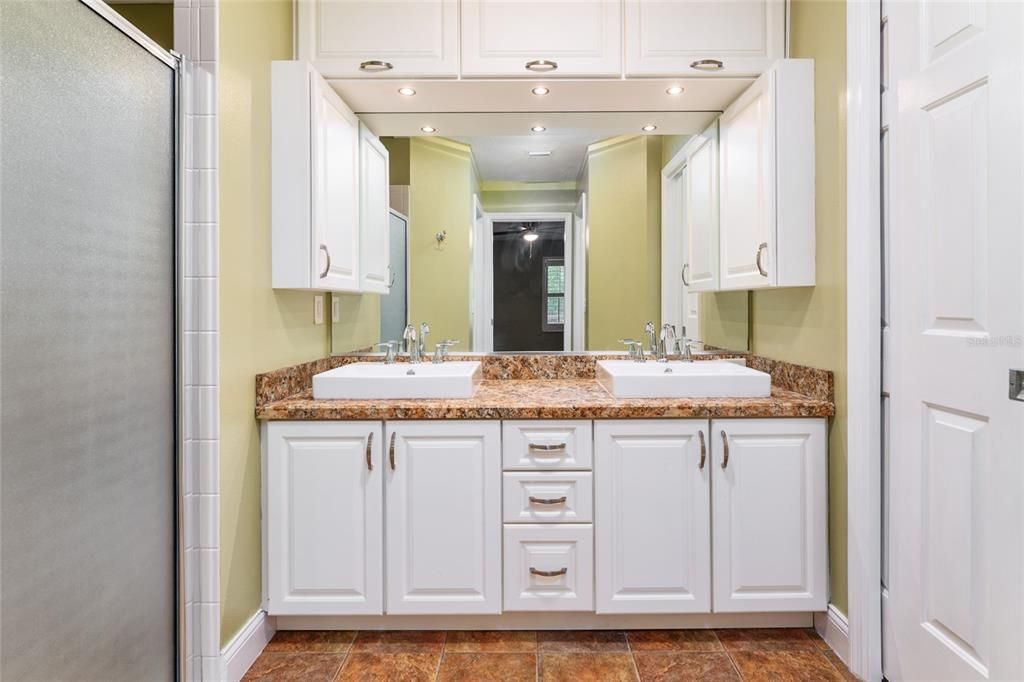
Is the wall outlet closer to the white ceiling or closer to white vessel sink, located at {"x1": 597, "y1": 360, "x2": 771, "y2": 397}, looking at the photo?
the white ceiling

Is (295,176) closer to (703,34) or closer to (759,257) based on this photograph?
(703,34)

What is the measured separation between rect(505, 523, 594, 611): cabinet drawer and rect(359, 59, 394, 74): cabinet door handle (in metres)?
1.60

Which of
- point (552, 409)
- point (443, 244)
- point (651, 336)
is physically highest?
point (443, 244)

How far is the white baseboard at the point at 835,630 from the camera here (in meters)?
1.80

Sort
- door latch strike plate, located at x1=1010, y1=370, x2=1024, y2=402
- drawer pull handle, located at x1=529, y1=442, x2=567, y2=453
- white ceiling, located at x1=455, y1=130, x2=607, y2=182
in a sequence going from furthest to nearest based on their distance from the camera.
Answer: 1. white ceiling, located at x1=455, y1=130, x2=607, y2=182
2. drawer pull handle, located at x1=529, y1=442, x2=567, y2=453
3. door latch strike plate, located at x1=1010, y1=370, x2=1024, y2=402

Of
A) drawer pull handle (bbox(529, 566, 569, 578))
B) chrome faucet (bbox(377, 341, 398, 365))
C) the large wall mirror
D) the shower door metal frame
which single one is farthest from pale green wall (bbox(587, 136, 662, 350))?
the shower door metal frame

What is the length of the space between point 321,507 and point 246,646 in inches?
17.7

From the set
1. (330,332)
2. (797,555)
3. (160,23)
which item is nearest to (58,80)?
(160,23)

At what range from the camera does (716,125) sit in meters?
2.36

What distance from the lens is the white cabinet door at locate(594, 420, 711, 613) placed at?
1.90 metres

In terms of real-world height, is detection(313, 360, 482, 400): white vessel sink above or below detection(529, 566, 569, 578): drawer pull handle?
above

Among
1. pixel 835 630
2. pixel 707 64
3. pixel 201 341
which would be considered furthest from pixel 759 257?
pixel 201 341

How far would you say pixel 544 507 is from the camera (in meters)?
1.91

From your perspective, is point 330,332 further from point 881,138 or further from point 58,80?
point 881,138
